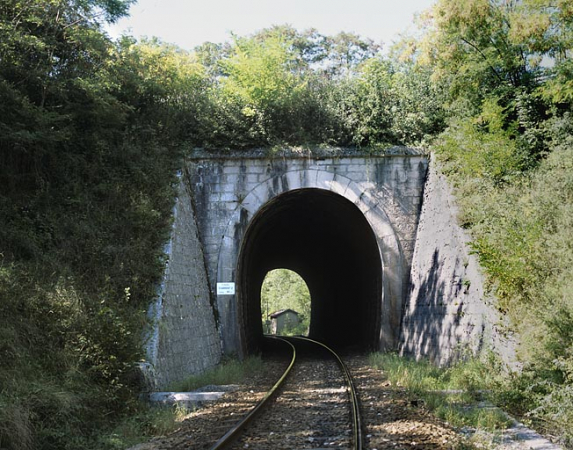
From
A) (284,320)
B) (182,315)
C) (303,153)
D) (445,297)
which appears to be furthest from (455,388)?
(284,320)

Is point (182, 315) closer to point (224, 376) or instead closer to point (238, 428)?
point (224, 376)

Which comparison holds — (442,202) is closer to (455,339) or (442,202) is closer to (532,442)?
(455,339)

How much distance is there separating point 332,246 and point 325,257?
112 inches

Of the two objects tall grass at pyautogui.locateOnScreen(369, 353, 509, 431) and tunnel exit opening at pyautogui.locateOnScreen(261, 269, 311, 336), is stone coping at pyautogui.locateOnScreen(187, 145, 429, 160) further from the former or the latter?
tunnel exit opening at pyautogui.locateOnScreen(261, 269, 311, 336)

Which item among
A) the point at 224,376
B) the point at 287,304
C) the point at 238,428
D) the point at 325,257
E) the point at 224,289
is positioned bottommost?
the point at 287,304

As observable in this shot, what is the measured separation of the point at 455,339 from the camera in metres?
11.2

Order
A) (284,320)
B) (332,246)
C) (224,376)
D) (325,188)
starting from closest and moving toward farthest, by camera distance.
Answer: (224,376) → (325,188) → (332,246) → (284,320)

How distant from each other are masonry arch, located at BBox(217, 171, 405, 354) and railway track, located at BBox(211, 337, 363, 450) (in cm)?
345

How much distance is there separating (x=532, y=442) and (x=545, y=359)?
2.03m

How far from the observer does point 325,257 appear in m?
26.0

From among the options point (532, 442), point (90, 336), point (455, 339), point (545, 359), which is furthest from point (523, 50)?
point (90, 336)

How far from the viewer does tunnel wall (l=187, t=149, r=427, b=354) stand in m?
14.8

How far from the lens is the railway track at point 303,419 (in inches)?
249

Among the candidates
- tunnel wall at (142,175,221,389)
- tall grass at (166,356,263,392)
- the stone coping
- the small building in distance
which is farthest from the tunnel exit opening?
tall grass at (166,356,263,392)
